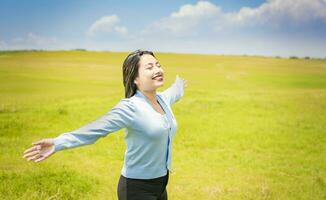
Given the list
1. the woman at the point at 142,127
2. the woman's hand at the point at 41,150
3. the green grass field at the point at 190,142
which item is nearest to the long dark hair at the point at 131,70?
the woman at the point at 142,127

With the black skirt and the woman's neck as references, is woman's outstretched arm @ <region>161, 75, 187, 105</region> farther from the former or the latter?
the black skirt

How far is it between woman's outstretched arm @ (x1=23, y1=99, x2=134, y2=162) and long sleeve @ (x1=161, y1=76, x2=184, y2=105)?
976 mm

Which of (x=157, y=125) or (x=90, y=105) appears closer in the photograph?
(x=157, y=125)

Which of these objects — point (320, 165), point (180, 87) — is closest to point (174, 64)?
point (320, 165)

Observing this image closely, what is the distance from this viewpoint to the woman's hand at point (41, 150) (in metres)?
2.86

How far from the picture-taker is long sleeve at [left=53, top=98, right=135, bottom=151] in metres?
2.98

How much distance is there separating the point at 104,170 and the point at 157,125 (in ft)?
18.9

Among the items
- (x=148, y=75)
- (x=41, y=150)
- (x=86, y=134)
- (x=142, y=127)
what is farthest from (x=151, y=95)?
(x=41, y=150)

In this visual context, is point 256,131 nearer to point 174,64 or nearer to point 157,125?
point 157,125

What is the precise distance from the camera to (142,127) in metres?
3.28

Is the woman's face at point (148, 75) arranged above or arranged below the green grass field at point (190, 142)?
above

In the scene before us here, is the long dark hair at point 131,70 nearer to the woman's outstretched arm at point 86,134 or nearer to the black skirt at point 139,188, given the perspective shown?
the woman's outstretched arm at point 86,134

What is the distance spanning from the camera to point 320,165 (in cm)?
968

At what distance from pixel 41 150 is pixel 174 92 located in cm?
191
